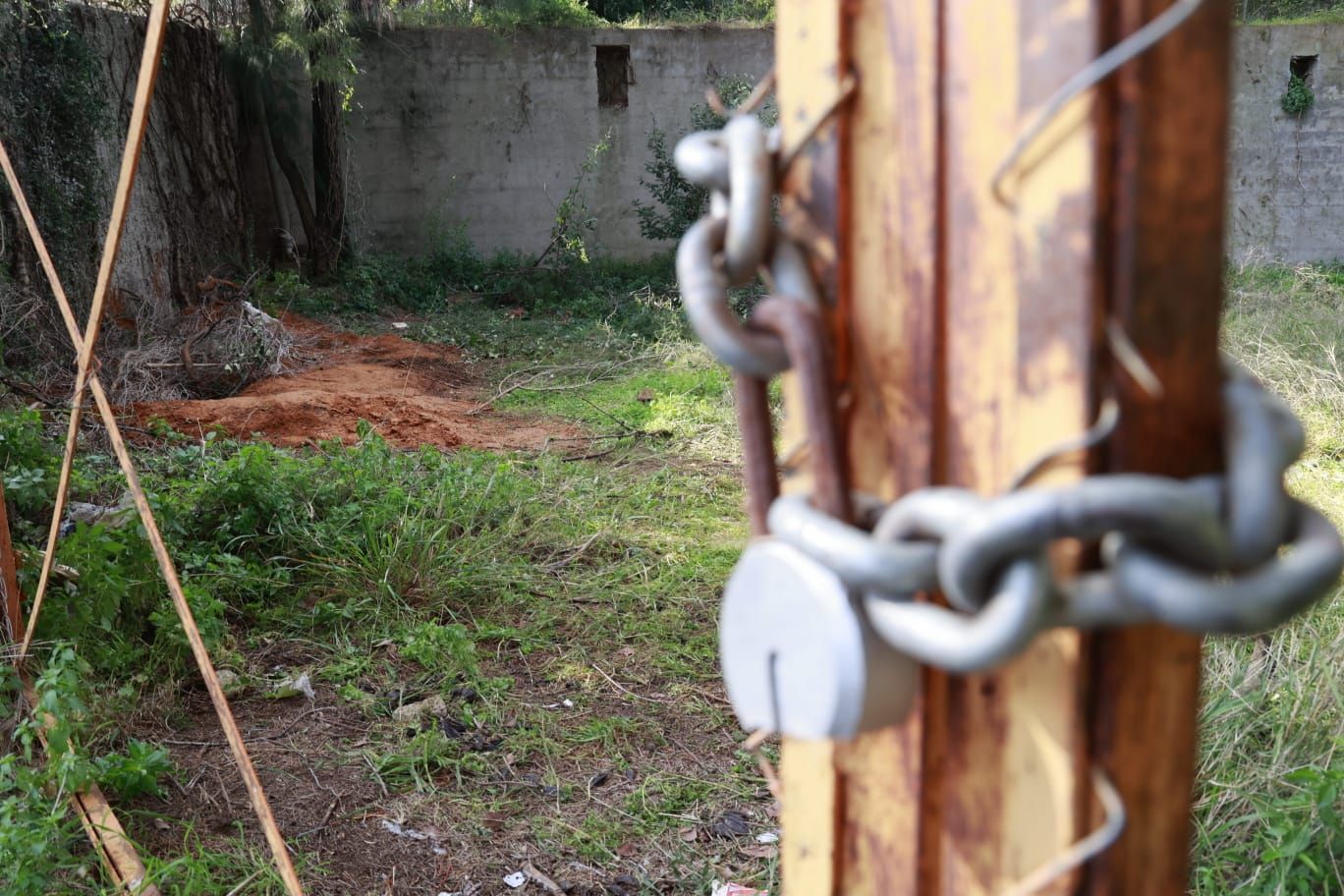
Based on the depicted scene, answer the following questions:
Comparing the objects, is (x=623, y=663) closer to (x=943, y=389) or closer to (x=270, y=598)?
(x=270, y=598)

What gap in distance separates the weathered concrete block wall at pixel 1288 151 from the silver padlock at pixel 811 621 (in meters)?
13.3

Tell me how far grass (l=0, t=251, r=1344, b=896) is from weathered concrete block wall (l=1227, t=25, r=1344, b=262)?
24.1 ft

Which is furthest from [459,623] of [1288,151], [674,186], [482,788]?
[1288,151]

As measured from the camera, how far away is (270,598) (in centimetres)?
394

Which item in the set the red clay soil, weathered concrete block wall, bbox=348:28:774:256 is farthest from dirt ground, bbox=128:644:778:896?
weathered concrete block wall, bbox=348:28:774:256

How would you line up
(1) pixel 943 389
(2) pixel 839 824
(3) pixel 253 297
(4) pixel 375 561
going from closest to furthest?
(1) pixel 943 389 → (2) pixel 839 824 → (4) pixel 375 561 → (3) pixel 253 297

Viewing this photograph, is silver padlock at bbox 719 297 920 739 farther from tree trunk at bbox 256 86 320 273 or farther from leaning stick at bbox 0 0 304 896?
tree trunk at bbox 256 86 320 273

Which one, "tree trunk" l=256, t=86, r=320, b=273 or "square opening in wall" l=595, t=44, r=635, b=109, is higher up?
"square opening in wall" l=595, t=44, r=635, b=109

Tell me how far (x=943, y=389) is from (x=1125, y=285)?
0.37 feet

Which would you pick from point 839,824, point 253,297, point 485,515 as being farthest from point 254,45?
point 839,824

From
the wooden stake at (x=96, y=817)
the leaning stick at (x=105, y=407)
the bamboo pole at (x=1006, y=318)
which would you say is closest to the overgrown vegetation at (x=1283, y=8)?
the leaning stick at (x=105, y=407)

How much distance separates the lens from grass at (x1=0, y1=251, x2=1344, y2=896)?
2.45 metres

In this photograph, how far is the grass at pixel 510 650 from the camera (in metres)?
2.45

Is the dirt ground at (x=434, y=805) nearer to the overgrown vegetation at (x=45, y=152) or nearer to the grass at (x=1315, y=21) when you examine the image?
the overgrown vegetation at (x=45, y=152)
